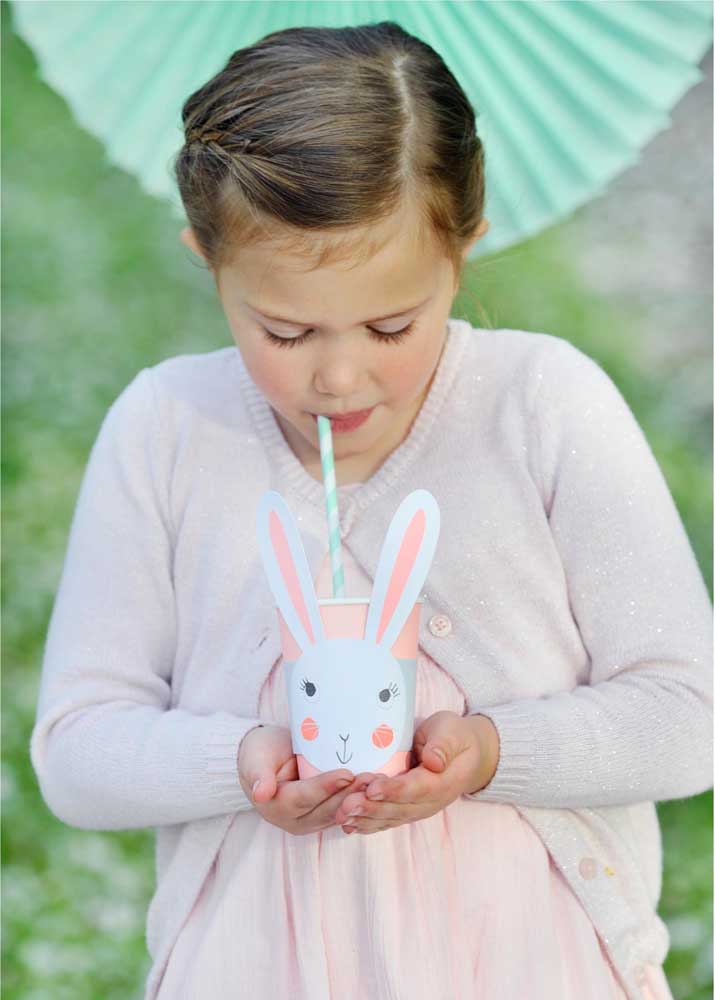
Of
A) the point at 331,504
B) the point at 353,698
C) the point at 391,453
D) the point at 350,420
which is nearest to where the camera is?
the point at 353,698

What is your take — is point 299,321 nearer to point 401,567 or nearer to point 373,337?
point 373,337

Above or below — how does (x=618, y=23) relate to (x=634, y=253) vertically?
above

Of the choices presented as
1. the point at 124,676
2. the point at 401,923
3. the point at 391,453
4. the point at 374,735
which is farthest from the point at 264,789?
the point at 391,453

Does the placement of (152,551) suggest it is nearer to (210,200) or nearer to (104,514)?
(104,514)

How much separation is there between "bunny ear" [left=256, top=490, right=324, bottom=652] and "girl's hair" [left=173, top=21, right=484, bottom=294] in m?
0.26

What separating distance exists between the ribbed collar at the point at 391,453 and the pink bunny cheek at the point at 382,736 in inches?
16.0

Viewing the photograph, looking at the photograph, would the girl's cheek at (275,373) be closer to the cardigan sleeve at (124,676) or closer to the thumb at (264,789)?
the cardigan sleeve at (124,676)

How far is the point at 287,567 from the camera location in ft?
4.12

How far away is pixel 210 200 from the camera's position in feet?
4.80

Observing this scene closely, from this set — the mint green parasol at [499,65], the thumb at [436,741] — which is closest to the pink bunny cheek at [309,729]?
the thumb at [436,741]

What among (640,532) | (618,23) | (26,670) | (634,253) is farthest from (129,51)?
(634,253)

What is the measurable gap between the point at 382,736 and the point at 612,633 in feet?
1.24

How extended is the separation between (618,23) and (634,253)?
6.83ft

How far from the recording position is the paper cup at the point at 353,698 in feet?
4.00
